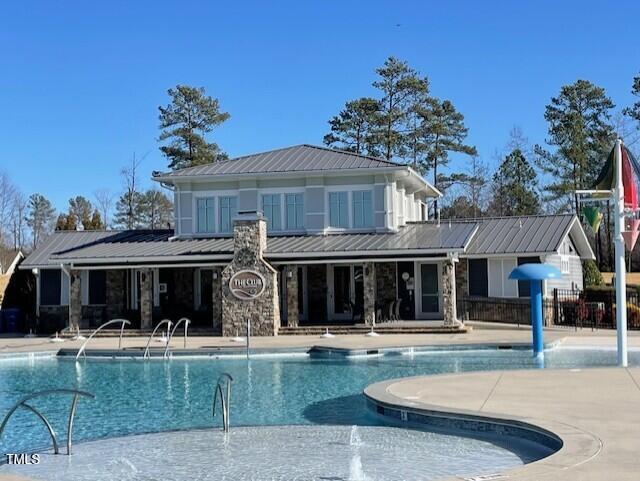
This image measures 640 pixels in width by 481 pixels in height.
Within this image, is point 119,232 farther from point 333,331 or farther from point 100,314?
point 333,331

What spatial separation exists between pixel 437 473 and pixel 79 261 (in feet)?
76.3

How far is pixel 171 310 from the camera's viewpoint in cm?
3125

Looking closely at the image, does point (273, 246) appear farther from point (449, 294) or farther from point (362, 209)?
point (449, 294)

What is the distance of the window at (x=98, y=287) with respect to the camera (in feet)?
107

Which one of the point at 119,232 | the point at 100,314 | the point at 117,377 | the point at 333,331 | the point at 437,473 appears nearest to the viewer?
the point at 437,473

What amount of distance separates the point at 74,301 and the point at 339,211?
10.6m

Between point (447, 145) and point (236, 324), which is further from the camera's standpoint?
point (447, 145)

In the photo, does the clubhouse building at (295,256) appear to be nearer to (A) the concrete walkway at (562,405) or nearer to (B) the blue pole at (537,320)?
(B) the blue pole at (537,320)

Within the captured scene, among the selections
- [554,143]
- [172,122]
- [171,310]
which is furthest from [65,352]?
[554,143]

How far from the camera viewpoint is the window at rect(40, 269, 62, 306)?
32.9 meters

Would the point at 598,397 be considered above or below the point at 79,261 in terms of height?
below

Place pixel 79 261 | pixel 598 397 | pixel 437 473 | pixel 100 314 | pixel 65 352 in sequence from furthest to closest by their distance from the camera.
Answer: pixel 100 314, pixel 79 261, pixel 65 352, pixel 598 397, pixel 437 473

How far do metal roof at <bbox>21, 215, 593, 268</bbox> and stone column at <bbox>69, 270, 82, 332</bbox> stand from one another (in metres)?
0.63

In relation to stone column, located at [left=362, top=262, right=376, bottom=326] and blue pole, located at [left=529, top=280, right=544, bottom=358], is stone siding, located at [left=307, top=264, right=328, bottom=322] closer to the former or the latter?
stone column, located at [left=362, top=262, right=376, bottom=326]
